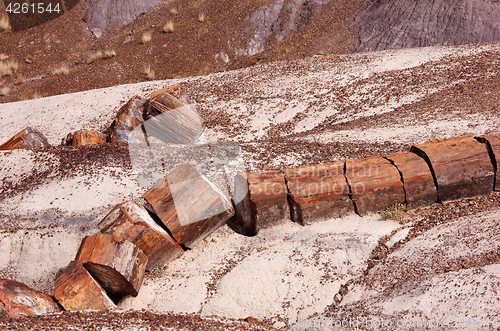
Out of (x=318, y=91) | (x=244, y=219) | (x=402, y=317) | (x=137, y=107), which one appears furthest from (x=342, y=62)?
(x=402, y=317)

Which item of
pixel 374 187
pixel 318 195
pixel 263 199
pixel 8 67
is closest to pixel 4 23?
pixel 8 67

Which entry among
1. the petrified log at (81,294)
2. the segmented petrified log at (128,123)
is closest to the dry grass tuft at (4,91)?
the segmented petrified log at (128,123)

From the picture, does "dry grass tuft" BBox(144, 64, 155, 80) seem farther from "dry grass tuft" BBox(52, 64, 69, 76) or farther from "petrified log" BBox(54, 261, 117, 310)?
"petrified log" BBox(54, 261, 117, 310)

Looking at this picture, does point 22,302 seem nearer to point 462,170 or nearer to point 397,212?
point 397,212

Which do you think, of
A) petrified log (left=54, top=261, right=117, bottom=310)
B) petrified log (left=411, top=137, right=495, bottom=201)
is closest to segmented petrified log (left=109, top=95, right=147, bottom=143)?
petrified log (left=54, top=261, right=117, bottom=310)

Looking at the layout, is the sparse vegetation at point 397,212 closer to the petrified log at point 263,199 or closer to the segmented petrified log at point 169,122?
the petrified log at point 263,199
